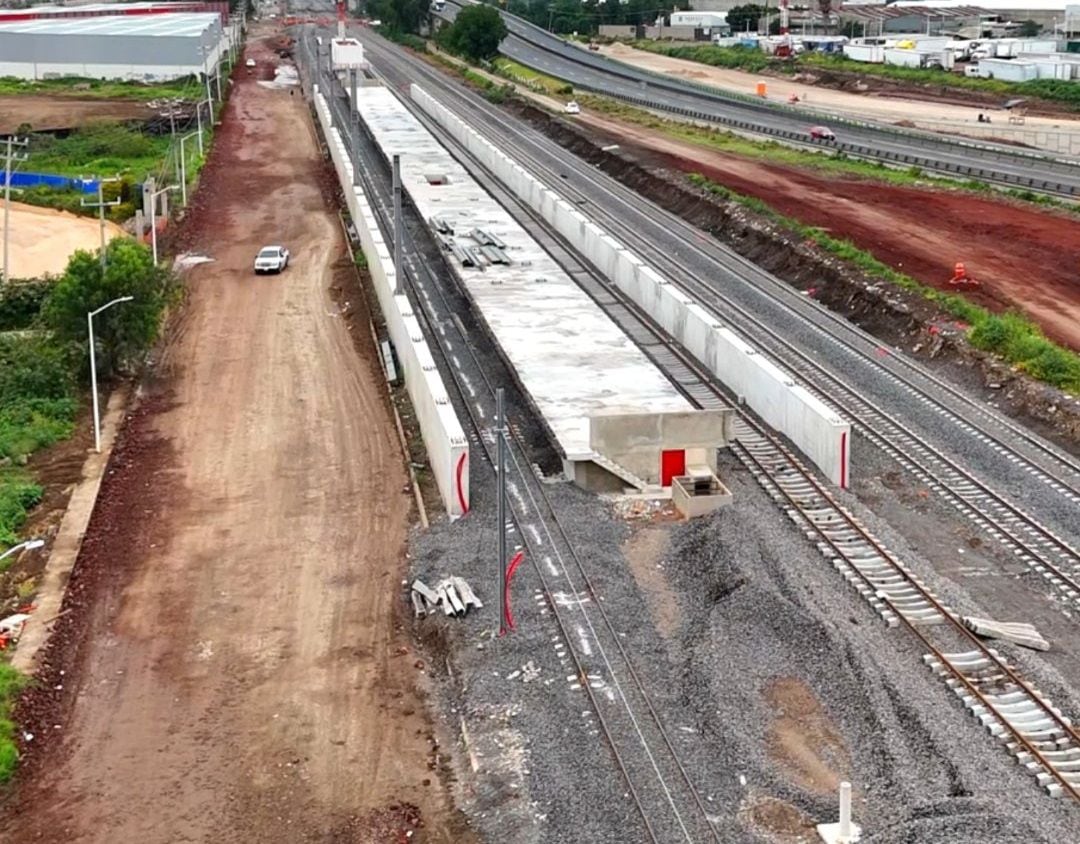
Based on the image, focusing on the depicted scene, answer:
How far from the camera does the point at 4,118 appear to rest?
8275 centimetres

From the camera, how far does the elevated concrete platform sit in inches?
1030

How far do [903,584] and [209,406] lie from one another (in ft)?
57.2

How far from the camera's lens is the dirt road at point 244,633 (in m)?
16.4

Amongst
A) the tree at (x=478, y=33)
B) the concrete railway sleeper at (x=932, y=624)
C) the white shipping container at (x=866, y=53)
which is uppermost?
the tree at (x=478, y=33)

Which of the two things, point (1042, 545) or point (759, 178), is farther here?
point (759, 178)

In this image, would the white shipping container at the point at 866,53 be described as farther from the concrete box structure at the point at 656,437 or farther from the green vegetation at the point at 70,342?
the concrete box structure at the point at 656,437

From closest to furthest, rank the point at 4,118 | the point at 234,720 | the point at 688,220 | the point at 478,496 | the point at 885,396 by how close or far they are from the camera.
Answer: the point at 234,720 → the point at 478,496 → the point at 885,396 → the point at 688,220 → the point at 4,118

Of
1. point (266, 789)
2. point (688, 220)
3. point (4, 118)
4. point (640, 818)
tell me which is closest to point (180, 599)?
point (266, 789)

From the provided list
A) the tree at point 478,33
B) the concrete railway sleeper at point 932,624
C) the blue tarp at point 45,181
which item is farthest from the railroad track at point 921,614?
the tree at point 478,33

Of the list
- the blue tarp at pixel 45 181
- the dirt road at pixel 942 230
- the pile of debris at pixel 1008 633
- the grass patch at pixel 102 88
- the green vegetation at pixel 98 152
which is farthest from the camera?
Answer: the grass patch at pixel 102 88

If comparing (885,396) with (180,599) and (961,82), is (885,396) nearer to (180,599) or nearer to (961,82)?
(180,599)

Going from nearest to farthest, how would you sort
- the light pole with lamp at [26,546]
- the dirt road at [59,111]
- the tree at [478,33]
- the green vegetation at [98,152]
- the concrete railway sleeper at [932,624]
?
the concrete railway sleeper at [932,624] < the light pole with lamp at [26,546] < the green vegetation at [98,152] < the dirt road at [59,111] < the tree at [478,33]

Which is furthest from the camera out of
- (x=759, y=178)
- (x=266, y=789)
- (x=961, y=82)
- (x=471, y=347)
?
(x=961, y=82)

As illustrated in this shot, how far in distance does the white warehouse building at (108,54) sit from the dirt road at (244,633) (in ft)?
224
